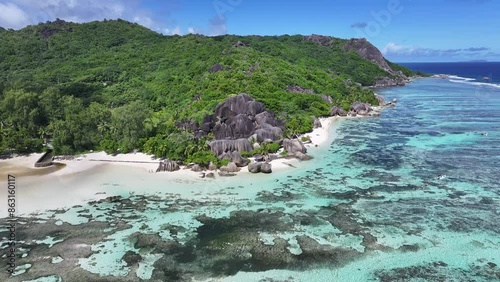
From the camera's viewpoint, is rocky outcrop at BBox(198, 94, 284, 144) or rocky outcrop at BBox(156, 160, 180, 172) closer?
rocky outcrop at BBox(156, 160, 180, 172)

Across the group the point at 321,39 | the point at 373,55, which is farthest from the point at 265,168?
the point at 321,39

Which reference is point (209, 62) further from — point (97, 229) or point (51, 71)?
point (97, 229)

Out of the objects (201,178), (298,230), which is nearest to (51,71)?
(201,178)

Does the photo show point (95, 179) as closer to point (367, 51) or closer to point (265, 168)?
point (265, 168)

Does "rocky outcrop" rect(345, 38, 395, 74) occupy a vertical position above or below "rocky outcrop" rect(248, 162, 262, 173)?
above

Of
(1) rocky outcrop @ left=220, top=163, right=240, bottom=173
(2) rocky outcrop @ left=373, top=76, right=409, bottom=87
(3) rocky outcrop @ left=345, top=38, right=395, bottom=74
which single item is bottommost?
(1) rocky outcrop @ left=220, top=163, right=240, bottom=173

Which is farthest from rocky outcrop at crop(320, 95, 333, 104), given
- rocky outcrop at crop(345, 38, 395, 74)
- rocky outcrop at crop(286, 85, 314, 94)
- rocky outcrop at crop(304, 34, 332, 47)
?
rocky outcrop at crop(304, 34, 332, 47)

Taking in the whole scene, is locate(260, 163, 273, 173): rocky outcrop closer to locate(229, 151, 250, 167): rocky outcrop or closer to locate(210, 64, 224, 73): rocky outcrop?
locate(229, 151, 250, 167): rocky outcrop
